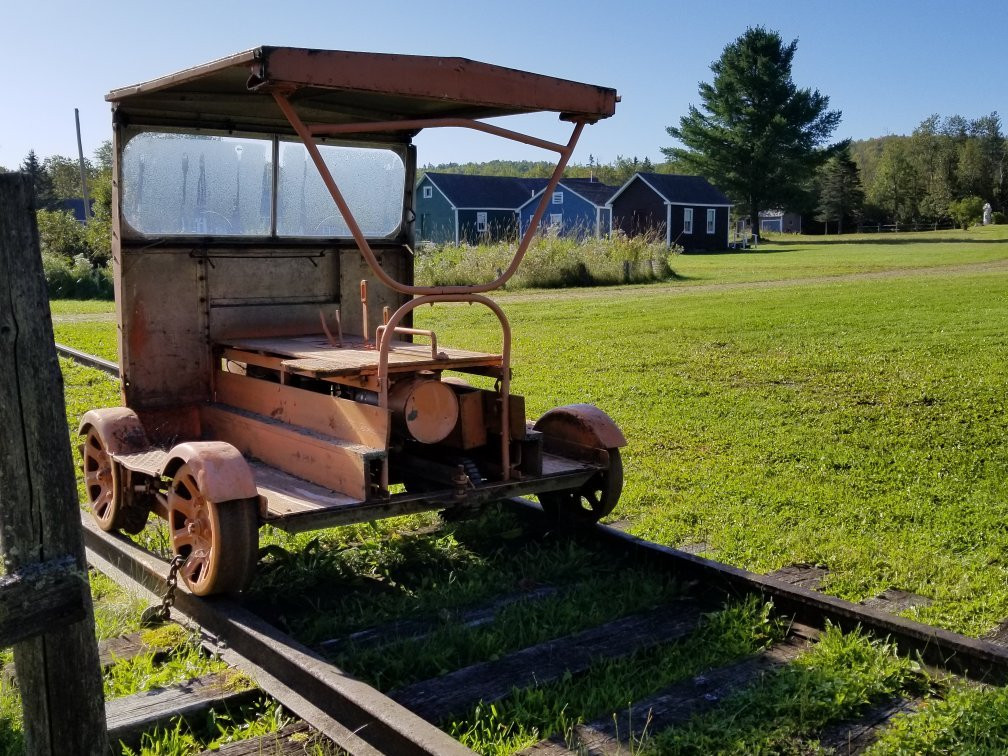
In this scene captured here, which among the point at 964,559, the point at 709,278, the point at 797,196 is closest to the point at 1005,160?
the point at 797,196

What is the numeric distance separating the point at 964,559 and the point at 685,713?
251 cm

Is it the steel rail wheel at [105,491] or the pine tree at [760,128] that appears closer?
the steel rail wheel at [105,491]

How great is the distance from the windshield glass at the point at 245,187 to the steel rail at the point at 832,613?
282 centimetres

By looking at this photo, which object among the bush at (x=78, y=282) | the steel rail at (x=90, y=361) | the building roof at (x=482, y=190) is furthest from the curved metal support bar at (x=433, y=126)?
the building roof at (x=482, y=190)

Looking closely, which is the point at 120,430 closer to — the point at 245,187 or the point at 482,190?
the point at 245,187

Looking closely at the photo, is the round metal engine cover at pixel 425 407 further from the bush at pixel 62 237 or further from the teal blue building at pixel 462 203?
the teal blue building at pixel 462 203

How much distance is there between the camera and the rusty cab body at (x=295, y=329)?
461 centimetres

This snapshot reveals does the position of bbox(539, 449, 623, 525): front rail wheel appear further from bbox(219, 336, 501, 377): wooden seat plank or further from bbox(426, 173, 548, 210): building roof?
bbox(426, 173, 548, 210): building roof

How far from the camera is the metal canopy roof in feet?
14.1

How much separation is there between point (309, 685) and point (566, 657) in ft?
3.74

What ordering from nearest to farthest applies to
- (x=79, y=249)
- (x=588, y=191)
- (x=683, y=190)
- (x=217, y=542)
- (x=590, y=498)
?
(x=217, y=542), (x=590, y=498), (x=79, y=249), (x=683, y=190), (x=588, y=191)

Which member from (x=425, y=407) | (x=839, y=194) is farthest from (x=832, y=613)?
(x=839, y=194)

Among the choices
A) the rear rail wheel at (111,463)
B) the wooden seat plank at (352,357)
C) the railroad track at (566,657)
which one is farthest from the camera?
the rear rail wheel at (111,463)

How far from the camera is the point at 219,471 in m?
4.53
